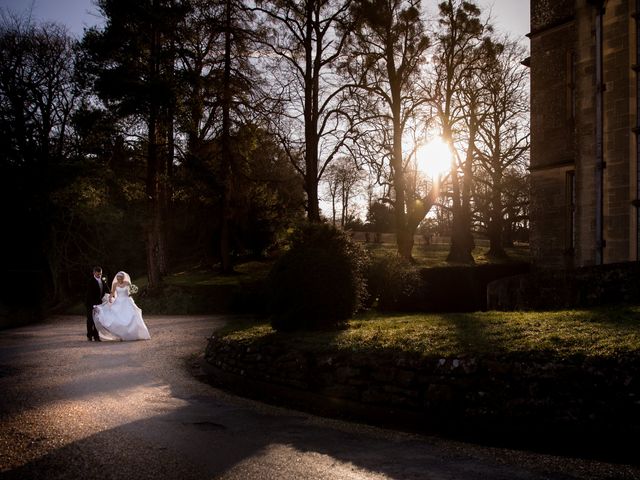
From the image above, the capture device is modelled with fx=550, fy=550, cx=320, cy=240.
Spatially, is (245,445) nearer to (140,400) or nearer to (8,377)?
(140,400)

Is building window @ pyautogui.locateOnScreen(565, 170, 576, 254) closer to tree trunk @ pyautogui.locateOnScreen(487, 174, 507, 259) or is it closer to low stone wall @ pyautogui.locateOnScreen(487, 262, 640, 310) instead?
low stone wall @ pyautogui.locateOnScreen(487, 262, 640, 310)

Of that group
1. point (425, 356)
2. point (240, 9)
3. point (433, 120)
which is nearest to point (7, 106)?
point (240, 9)

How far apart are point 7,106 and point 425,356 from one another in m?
30.0

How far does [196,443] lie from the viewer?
229 inches

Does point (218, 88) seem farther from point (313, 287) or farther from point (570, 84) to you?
point (313, 287)

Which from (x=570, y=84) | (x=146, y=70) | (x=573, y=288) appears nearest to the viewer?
(x=573, y=288)

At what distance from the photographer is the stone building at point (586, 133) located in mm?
15016

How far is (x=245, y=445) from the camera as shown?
5.79 metres

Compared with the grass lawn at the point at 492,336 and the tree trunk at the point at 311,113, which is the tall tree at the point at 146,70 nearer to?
the tree trunk at the point at 311,113

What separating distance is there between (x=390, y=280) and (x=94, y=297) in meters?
9.21

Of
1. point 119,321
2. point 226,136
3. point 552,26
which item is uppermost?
point 552,26

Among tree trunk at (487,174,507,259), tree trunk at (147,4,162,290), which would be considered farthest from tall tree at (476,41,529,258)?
tree trunk at (147,4,162,290)

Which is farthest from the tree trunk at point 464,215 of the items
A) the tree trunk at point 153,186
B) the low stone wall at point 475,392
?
the low stone wall at point 475,392

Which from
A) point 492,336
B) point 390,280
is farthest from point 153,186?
point 492,336
